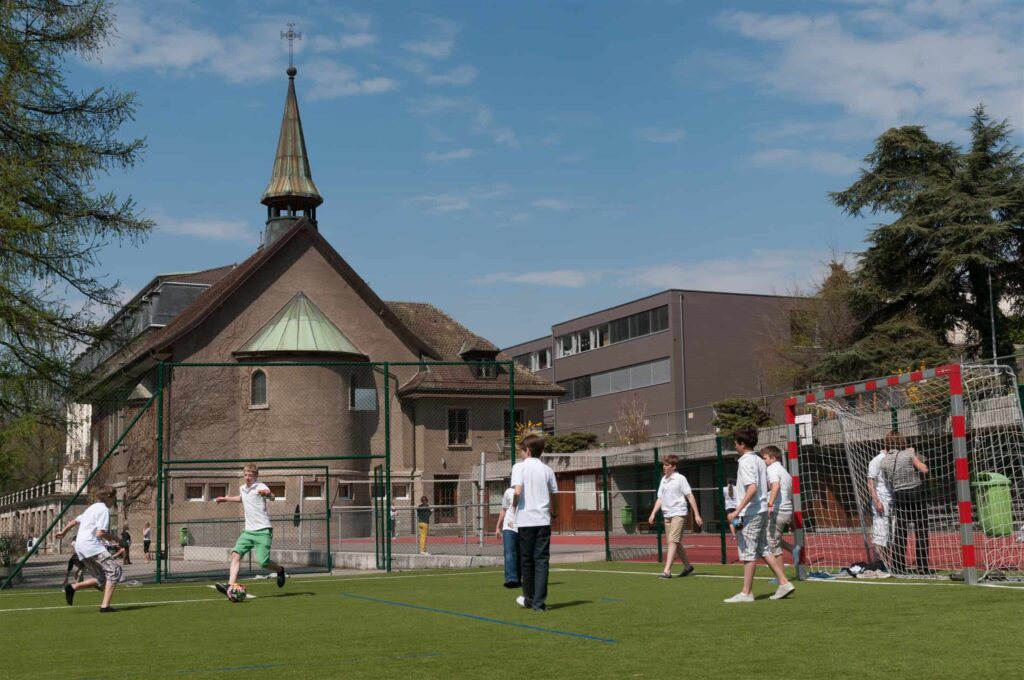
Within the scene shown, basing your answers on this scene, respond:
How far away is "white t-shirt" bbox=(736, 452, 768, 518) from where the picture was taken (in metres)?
11.8

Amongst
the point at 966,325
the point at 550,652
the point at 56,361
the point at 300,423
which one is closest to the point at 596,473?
the point at 300,423

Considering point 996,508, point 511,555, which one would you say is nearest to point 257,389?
point 511,555

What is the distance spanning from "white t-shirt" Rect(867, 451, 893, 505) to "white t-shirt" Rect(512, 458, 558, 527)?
5.27m

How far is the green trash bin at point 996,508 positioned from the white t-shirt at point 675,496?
413 centimetres

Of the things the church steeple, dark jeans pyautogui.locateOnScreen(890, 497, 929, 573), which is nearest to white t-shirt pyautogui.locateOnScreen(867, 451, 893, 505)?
dark jeans pyautogui.locateOnScreen(890, 497, 929, 573)

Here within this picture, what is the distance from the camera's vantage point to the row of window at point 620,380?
236 ft

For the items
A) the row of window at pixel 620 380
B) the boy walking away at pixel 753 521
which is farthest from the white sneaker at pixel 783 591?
the row of window at pixel 620 380

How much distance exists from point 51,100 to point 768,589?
1717 cm

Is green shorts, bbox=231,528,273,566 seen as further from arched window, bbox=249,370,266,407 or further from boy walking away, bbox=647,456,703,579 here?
arched window, bbox=249,370,266,407

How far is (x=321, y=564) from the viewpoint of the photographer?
91.9 feet

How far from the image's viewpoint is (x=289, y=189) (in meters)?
58.5

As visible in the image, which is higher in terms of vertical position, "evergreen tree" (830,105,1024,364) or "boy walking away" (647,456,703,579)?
"evergreen tree" (830,105,1024,364)

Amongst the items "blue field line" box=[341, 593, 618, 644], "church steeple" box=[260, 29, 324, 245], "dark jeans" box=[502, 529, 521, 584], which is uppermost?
"church steeple" box=[260, 29, 324, 245]

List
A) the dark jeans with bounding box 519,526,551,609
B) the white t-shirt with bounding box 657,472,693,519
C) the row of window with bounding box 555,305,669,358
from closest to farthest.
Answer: the dark jeans with bounding box 519,526,551,609 → the white t-shirt with bounding box 657,472,693,519 → the row of window with bounding box 555,305,669,358
